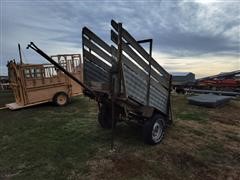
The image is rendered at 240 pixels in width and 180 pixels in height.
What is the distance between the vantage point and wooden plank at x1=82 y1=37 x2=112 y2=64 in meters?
4.40

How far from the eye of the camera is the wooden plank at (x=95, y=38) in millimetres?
4262

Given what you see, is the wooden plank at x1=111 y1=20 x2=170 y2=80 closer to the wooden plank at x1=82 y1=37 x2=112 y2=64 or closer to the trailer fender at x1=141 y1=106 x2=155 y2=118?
the wooden plank at x1=82 y1=37 x2=112 y2=64

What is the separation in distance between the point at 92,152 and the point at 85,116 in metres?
A: 3.24

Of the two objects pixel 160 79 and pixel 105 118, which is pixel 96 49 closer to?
pixel 160 79

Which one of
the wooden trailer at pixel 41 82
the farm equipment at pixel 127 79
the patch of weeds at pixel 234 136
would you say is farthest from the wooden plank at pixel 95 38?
the wooden trailer at pixel 41 82

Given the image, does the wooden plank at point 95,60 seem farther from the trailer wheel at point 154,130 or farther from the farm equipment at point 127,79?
the trailer wheel at point 154,130

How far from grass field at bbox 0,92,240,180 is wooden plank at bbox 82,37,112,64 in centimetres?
215

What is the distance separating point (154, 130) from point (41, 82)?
21.6 feet

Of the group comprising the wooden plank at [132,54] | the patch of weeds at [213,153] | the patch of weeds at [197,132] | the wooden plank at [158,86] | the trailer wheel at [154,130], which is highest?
the wooden plank at [132,54]

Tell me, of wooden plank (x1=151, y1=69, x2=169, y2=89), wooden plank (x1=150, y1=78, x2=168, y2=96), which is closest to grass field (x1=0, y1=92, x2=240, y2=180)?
wooden plank (x1=150, y1=78, x2=168, y2=96)

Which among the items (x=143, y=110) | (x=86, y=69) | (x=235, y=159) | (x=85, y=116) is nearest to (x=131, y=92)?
(x=143, y=110)

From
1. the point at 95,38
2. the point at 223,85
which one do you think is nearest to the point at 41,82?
the point at 95,38

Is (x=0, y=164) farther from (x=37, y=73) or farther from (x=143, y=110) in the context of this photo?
(x=37, y=73)

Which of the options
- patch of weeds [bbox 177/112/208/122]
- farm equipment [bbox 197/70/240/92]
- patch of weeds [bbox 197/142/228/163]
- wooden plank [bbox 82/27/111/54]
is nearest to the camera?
patch of weeds [bbox 197/142/228/163]
